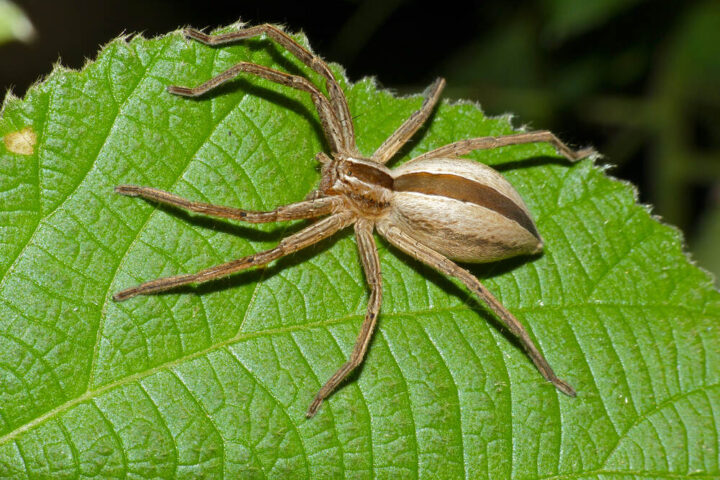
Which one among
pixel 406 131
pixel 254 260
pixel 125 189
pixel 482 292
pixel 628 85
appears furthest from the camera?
pixel 628 85

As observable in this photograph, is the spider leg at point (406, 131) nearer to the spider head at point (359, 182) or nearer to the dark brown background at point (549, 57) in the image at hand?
the spider head at point (359, 182)

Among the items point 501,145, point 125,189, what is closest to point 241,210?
point 125,189

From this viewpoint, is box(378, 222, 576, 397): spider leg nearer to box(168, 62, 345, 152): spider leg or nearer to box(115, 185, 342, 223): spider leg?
box(115, 185, 342, 223): spider leg

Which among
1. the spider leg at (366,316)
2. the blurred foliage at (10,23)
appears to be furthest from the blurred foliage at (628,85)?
the blurred foliage at (10,23)

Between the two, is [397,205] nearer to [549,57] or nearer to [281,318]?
[281,318]

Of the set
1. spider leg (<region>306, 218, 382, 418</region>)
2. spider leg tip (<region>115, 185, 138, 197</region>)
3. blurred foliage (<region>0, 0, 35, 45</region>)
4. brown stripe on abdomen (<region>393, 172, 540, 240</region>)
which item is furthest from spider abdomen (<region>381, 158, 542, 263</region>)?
blurred foliage (<region>0, 0, 35, 45</region>)
